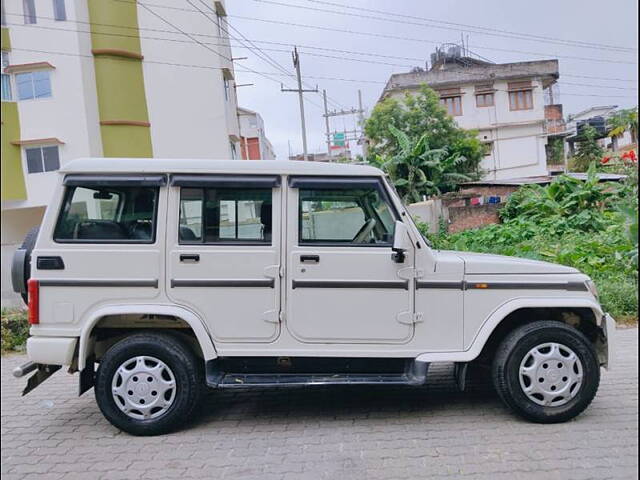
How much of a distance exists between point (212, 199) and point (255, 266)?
616 millimetres

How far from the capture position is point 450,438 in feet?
10.7

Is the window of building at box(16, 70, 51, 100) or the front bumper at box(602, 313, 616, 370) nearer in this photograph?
the window of building at box(16, 70, 51, 100)

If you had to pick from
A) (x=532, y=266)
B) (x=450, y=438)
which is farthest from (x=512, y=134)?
(x=450, y=438)

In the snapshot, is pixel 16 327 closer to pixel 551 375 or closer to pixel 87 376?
pixel 87 376

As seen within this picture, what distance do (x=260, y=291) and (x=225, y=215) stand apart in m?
0.64

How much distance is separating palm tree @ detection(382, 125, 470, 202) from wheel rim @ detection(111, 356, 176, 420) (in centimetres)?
1148

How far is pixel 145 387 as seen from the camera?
346 cm

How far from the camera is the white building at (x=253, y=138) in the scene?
4.52m

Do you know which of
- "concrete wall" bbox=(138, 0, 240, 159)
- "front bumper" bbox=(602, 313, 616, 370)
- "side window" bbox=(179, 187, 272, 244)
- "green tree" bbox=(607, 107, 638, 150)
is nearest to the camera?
"green tree" bbox=(607, 107, 638, 150)

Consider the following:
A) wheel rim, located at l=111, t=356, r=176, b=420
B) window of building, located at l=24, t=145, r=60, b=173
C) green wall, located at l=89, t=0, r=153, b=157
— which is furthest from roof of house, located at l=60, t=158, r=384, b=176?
wheel rim, located at l=111, t=356, r=176, b=420

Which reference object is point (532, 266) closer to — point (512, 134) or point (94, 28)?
point (94, 28)

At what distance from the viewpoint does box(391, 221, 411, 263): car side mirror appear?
3281 millimetres

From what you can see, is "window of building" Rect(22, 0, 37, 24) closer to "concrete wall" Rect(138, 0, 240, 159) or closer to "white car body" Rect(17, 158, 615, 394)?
"white car body" Rect(17, 158, 615, 394)

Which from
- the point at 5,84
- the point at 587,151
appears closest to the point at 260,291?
the point at 5,84
